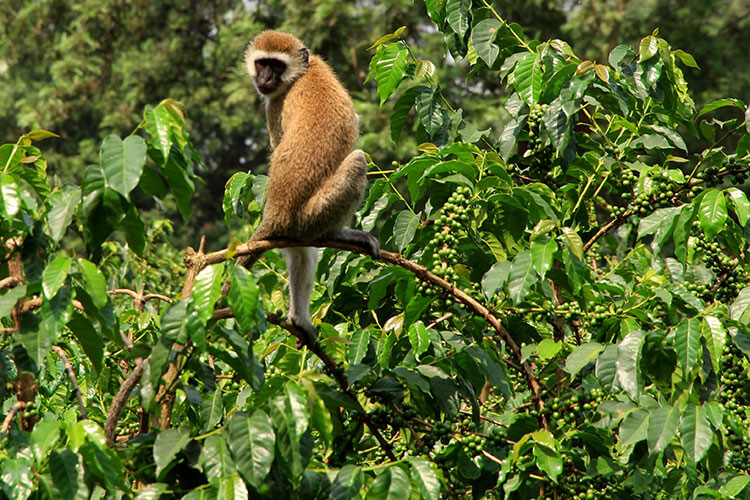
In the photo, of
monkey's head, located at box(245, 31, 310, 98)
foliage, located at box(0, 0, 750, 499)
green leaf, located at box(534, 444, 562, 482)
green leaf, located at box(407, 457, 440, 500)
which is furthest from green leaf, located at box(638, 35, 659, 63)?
green leaf, located at box(407, 457, 440, 500)

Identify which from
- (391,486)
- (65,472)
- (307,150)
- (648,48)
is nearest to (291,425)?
(391,486)

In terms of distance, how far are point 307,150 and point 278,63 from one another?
96 centimetres

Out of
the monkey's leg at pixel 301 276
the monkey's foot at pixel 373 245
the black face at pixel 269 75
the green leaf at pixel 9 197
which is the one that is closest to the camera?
the green leaf at pixel 9 197

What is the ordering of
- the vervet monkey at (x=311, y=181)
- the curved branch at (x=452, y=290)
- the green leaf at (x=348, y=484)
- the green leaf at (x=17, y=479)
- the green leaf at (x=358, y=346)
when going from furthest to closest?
Result: the vervet monkey at (x=311, y=181)
the green leaf at (x=358, y=346)
the curved branch at (x=452, y=290)
the green leaf at (x=348, y=484)
the green leaf at (x=17, y=479)

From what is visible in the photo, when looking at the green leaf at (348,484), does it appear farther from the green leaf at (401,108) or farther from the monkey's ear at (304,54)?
the monkey's ear at (304,54)

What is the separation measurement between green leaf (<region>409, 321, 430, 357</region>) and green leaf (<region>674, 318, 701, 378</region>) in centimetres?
81

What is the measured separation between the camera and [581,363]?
2738mm

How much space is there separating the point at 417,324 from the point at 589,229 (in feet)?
4.13

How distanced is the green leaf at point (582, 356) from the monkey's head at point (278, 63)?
7.85 ft

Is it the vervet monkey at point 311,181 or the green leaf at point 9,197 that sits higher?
the green leaf at point 9,197

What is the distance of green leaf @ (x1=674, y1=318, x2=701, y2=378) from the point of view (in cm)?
244

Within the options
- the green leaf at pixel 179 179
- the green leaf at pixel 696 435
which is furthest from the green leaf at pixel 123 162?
the green leaf at pixel 696 435

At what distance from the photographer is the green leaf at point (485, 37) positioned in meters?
3.44

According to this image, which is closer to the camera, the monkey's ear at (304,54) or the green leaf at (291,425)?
the green leaf at (291,425)
